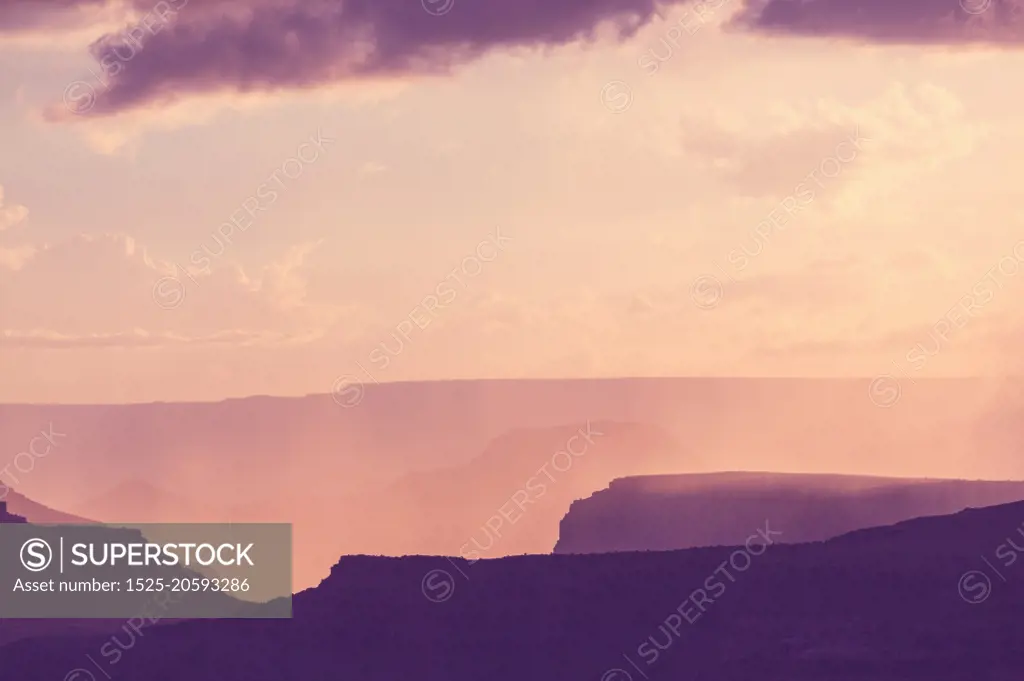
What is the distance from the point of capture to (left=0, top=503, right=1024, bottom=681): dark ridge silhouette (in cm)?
5862

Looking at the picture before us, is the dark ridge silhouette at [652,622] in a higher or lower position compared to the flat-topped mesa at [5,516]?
lower

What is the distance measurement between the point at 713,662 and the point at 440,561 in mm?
14284

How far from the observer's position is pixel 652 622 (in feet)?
209

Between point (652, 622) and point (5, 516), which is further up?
point (5, 516)

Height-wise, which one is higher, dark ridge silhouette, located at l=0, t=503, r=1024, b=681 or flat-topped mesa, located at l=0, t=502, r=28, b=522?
flat-topped mesa, located at l=0, t=502, r=28, b=522

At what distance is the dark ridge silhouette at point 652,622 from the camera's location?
5862 centimetres

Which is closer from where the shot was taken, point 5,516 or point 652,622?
point 652,622

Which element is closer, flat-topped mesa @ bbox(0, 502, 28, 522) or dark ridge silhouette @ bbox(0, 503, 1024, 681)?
dark ridge silhouette @ bbox(0, 503, 1024, 681)

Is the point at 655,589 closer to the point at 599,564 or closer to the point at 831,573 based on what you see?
the point at 599,564

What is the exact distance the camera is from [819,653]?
57844mm

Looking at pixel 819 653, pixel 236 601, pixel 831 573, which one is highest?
pixel 236 601

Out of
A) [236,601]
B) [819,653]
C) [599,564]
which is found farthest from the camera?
[236,601]

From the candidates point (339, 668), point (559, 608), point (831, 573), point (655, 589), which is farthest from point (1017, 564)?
point (339, 668)

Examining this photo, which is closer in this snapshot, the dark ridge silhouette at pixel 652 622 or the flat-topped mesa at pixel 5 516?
the dark ridge silhouette at pixel 652 622
